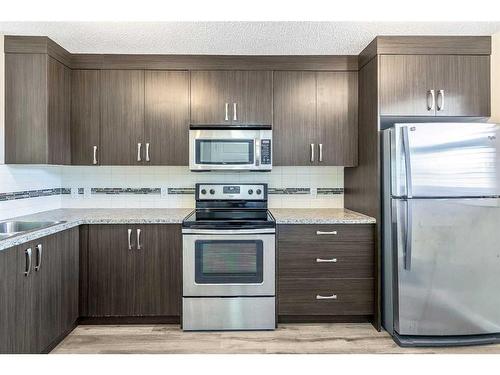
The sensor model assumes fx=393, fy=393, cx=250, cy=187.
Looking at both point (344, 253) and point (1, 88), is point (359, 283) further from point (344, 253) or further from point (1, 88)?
point (1, 88)

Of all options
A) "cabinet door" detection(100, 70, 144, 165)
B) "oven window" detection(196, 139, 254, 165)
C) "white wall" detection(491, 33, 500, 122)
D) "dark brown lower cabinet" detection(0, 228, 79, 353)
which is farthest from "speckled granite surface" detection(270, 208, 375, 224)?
"dark brown lower cabinet" detection(0, 228, 79, 353)

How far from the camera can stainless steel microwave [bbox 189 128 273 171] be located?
10.3 feet

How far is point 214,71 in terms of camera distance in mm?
3176

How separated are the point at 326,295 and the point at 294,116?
1422mm

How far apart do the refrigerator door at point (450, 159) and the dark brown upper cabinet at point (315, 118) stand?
73 centimetres

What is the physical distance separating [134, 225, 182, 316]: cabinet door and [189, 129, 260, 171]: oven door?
60 centimetres

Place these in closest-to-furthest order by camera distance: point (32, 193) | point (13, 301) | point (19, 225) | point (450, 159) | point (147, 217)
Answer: point (13, 301)
point (450, 159)
point (19, 225)
point (147, 217)
point (32, 193)

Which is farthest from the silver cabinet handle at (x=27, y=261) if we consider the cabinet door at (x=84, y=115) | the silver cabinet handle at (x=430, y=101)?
the silver cabinet handle at (x=430, y=101)

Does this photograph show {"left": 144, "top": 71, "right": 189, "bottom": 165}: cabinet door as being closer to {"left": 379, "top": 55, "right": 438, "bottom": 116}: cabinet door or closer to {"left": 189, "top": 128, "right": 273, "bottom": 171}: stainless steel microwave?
{"left": 189, "top": 128, "right": 273, "bottom": 171}: stainless steel microwave

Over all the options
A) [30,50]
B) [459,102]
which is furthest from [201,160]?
[459,102]

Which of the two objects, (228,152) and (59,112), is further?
(228,152)

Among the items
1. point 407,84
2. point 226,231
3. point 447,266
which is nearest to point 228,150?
point 226,231

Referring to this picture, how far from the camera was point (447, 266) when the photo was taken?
8.27ft

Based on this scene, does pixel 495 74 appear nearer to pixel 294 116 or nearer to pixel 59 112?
pixel 294 116
